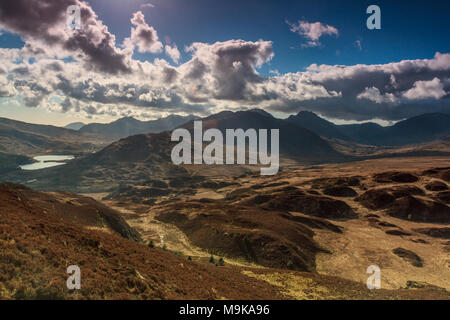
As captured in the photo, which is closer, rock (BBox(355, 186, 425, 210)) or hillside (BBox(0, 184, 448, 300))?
hillside (BBox(0, 184, 448, 300))

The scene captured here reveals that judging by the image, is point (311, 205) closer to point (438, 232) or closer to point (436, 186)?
point (438, 232)

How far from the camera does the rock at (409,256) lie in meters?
52.8

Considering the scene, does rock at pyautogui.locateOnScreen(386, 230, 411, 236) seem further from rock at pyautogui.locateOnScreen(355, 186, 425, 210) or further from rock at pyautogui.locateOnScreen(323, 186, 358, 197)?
rock at pyautogui.locateOnScreen(323, 186, 358, 197)

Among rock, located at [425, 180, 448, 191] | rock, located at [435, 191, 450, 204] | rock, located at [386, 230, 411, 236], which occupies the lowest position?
rock, located at [386, 230, 411, 236]

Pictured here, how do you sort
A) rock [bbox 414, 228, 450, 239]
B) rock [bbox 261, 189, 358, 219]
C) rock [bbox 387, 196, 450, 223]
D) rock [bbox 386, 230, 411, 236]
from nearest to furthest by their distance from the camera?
rock [bbox 414, 228, 450, 239] → rock [bbox 386, 230, 411, 236] → rock [bbox 387, 196, 450, 223] → rock [bbox 261, 189, 358, 219]

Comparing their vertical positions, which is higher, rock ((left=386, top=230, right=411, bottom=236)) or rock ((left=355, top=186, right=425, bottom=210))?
rock ((left=355, top=186, right=425, bottom=210))

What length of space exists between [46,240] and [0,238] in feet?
8.88

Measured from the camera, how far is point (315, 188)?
128625mm

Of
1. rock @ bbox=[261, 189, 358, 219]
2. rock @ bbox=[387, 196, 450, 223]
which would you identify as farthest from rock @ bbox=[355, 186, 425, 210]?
rock @ bbox=[261, 189, 358, 219]

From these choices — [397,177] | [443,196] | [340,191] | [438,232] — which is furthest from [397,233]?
[397,177]

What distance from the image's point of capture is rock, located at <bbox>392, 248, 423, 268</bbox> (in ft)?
173

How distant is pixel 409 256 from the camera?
55.2 m

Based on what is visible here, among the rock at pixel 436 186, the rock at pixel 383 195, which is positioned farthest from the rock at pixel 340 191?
the rock at pixel 436 186
